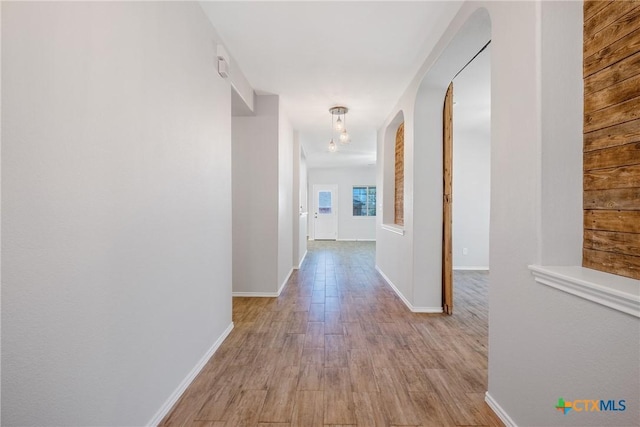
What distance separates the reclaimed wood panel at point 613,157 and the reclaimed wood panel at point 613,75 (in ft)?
0.88

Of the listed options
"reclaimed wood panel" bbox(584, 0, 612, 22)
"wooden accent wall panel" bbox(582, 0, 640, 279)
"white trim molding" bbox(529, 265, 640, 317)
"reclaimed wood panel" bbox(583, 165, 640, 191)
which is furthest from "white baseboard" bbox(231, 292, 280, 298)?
"reclaimed wood panel" bbox(584, 0, 612, 22)

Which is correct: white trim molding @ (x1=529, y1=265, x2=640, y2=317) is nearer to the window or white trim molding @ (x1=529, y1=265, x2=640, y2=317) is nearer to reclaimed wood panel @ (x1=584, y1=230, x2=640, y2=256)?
reclaimed wood panel @ (x1=584, y1=230, x2=640, y2=256)

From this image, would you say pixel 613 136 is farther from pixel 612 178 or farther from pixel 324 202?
pixel 324 202

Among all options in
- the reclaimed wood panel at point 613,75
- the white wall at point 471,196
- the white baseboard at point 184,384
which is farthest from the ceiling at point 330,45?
the white baseboard at point 184,384

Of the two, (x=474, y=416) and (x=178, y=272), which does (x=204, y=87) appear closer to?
(x=178, y=272)

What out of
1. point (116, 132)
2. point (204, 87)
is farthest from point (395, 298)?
point (116, 132)

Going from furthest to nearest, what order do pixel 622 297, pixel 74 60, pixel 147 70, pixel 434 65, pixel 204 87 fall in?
pixel 434 65 < pixel 204 87 < pixel 147 70 < pixel 74 60 < pixel 622 297

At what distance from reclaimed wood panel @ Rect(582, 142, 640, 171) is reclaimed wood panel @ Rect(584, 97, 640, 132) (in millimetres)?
102

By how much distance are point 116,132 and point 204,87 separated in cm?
106

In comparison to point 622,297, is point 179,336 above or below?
below

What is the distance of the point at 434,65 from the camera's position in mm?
2529

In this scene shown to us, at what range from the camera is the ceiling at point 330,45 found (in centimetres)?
202

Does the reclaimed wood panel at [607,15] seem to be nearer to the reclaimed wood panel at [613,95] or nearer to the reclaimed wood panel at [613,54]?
the reclaimed wood panel at [613,54]

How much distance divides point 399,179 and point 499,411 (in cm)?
354
